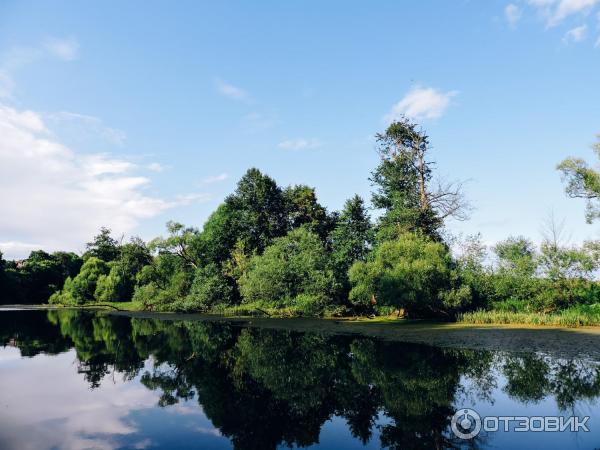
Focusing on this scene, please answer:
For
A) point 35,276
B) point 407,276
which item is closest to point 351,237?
point 407,276

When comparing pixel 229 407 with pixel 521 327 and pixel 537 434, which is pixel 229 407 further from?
pixel 521 327

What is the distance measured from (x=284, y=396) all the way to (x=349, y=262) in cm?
3106

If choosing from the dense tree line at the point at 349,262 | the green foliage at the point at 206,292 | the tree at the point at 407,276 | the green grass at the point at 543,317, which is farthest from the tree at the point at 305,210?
the green grass at the point at 543,317

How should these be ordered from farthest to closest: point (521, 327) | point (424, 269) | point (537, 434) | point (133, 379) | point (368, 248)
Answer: point (368, 248), point (424, 269), point (521, 327), point (133, 379), point (537, 434)

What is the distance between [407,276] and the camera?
98.5 ft

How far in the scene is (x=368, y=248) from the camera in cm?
4194

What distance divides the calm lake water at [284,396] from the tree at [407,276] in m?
11.8

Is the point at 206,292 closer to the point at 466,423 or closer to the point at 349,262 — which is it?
the point at 349,262

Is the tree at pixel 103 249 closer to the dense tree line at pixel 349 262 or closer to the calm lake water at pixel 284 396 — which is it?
the dense tree line at pixel 349 262

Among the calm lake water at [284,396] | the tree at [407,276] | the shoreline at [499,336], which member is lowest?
the shoreline at [499,336]

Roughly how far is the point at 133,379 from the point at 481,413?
36.0 feet

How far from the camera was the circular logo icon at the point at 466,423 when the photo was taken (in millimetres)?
7777

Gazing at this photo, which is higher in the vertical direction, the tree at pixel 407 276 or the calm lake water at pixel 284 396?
the tree at pixel 407 276

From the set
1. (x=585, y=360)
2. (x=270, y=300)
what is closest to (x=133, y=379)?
(x=585, y=360)
